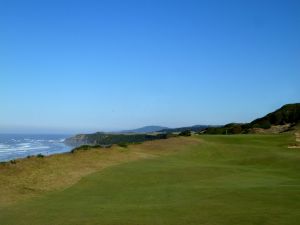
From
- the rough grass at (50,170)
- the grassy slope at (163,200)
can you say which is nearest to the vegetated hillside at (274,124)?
the rough grass at (50,170)

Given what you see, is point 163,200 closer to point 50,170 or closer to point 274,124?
point 50,170

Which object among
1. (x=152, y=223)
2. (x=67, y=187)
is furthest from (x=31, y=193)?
(x=152, y=223)

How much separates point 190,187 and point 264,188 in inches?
151

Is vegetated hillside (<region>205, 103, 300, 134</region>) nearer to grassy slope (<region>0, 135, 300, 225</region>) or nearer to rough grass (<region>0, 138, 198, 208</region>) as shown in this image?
rough grass (<region>0, 138, 198, 208</region>)

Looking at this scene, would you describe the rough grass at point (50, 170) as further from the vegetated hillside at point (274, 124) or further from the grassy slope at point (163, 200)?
the vegetated hillside at point (274, 124)

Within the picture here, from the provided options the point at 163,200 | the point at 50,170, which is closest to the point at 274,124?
the point at 50,170

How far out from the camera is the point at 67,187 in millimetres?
24359

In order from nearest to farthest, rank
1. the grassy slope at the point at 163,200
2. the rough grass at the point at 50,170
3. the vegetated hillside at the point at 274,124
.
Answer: the grassy slope at the point at 163,200 → the rough grass at the point at 50,170 → the vegetated hillside at the point at 274,124

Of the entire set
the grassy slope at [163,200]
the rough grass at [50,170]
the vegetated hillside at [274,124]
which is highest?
the vegetated hillside at [274,124]

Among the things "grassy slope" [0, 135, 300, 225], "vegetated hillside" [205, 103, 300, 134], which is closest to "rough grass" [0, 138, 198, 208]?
"grassy slope" [0, 135, 300, 225]

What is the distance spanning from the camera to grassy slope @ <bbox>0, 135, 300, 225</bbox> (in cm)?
1520

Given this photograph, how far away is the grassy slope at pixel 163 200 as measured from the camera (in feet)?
49.9

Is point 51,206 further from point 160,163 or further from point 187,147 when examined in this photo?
point 187,147

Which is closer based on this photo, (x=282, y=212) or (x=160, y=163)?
(x=282, y=212)
